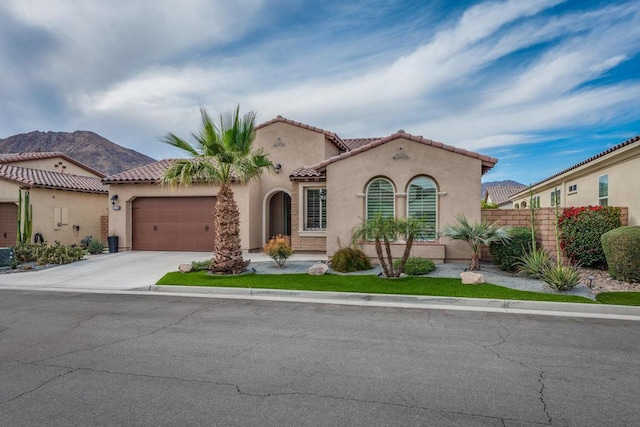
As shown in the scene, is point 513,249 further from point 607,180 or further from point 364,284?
point 607,180

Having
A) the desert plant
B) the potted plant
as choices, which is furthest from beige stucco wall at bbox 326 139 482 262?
the potted plant

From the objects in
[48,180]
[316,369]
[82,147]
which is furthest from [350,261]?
[82,147]

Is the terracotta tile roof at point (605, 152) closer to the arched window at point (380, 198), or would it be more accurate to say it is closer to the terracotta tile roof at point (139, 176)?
the arched window at point (380, 198)

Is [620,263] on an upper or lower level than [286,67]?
lower

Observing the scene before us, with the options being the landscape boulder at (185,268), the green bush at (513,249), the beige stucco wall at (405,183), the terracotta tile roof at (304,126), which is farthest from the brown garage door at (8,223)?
the green bush at (513,249)

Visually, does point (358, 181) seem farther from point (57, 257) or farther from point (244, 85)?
point (57, 257)

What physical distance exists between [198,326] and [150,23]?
11.9 metres

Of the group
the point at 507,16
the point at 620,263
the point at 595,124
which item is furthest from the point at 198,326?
the point at 595,124

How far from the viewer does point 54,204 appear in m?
20.5

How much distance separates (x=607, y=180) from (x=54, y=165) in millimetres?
34499

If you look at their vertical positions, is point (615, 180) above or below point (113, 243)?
above

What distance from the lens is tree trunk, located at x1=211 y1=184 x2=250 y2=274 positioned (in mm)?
11938

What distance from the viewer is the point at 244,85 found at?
61.4 ft

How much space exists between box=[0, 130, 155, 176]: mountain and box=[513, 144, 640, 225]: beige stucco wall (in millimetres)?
91764
